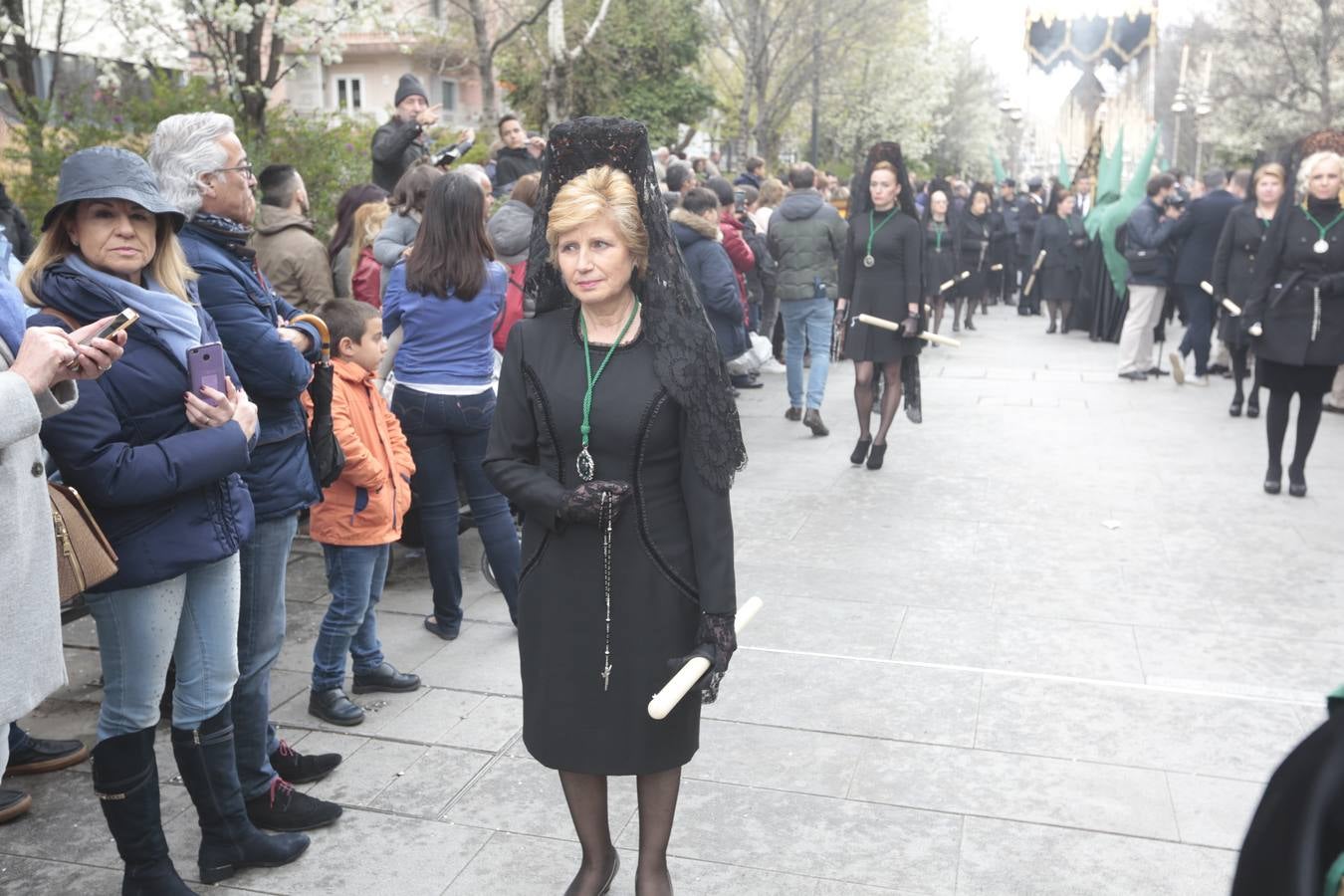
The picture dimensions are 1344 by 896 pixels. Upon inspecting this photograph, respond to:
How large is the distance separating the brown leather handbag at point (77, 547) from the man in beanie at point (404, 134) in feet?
18.7

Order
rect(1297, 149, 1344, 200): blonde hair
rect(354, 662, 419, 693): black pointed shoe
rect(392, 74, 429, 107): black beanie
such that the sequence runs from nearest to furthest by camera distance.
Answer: rect(354, 662, 419, 693): black pointed shoe
rect(1297, 149, 1344, 200): blonde hair
rect(392, 74, 429, 107): black beanie

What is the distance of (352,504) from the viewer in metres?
4.80

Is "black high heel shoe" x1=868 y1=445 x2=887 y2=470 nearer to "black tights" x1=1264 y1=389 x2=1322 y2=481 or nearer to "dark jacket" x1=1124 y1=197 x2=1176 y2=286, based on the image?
"black tights" x1=1264 y1=389 x2=1322 y2=481

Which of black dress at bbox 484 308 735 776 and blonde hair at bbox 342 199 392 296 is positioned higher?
blonde hair at bbox 342 199 392 296

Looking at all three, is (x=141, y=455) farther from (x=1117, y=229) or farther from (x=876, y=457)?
(x=1117, y=229)

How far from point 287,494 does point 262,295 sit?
0.60 metres

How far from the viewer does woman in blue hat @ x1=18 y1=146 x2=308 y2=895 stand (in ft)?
10.4

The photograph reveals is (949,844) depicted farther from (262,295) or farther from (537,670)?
(262,295)

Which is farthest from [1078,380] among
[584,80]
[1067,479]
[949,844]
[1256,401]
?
[584,80]

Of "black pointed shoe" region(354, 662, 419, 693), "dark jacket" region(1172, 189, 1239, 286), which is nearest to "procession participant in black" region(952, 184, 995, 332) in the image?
"dark jacket" region(1172, 189, 1239, 286)

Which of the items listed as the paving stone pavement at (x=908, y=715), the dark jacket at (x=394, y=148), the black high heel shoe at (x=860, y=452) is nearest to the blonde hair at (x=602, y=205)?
the paving stone pavement at (x=908, y=715)

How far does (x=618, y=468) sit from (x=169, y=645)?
1.26m

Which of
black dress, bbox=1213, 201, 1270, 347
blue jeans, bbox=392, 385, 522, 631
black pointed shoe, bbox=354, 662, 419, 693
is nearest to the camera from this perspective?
black pointed shoe, bbox=354, 662, 419, 693

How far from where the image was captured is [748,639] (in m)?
5.77
